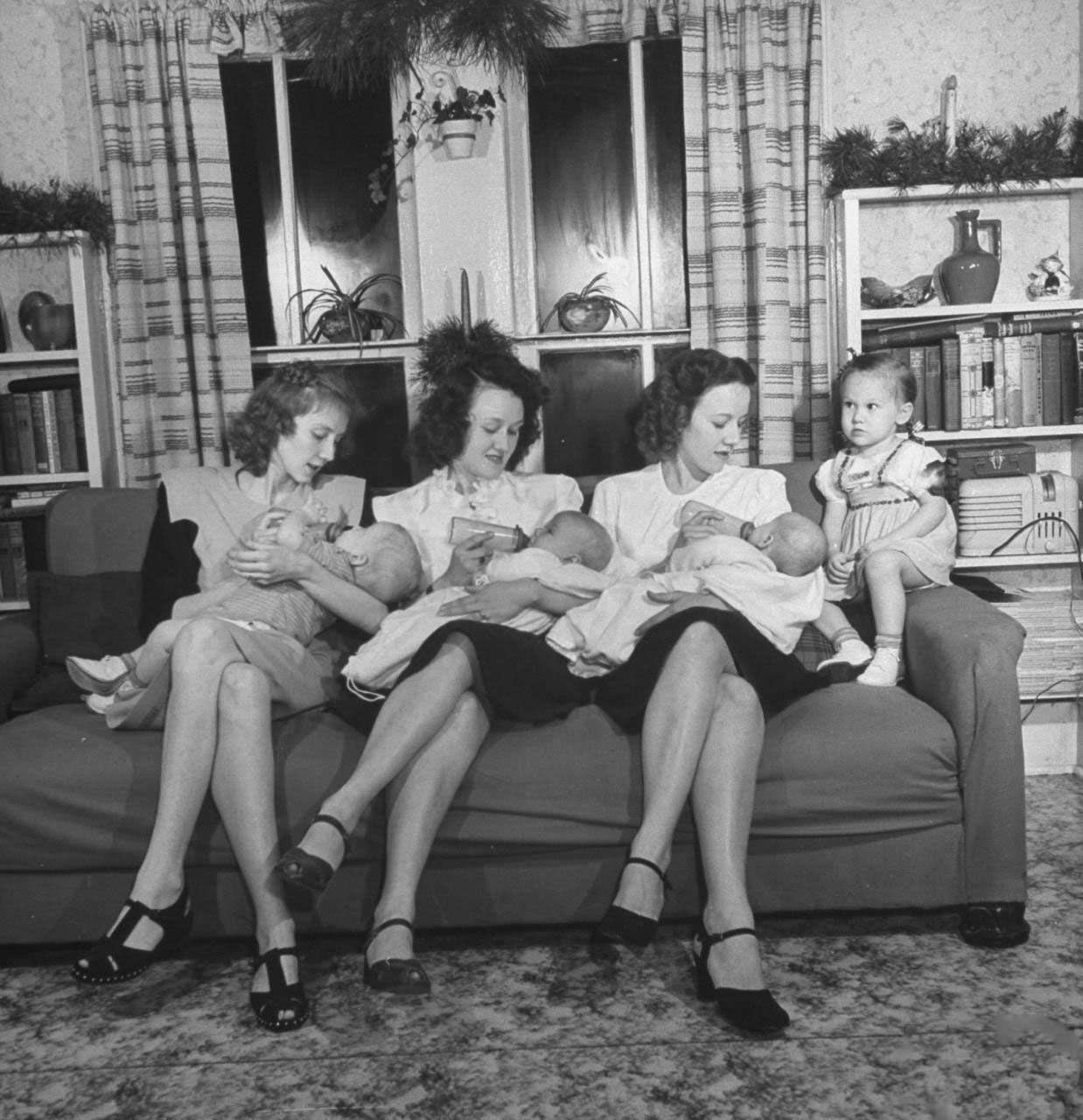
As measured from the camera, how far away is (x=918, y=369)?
3.47 m

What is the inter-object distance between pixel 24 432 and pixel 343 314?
0.98 meters

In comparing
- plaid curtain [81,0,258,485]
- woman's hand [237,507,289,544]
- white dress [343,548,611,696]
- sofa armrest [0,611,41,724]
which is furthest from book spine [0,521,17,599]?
white dress [343,548,611,696]

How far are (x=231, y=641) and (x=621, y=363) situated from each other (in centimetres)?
199

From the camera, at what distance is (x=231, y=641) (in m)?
2.27

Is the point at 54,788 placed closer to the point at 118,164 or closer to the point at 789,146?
the point at 118,164

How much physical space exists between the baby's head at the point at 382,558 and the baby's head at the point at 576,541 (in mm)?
263

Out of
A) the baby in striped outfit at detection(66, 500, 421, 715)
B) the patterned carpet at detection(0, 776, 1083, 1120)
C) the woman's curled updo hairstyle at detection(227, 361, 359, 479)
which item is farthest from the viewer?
the woman's curled updo hairstyle at detection(227, 361, 359, 479)

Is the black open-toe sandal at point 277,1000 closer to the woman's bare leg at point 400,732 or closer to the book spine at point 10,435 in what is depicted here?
the woman's bare leg at point 400,732

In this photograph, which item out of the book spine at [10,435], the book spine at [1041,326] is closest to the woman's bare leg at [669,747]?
the book spine at [1041,326]

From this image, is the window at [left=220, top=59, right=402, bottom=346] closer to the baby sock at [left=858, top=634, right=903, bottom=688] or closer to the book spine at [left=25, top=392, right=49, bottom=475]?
the book spine at [left=25, top=392, right=49, bottom=475]

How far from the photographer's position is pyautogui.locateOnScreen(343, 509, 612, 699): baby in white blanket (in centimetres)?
242

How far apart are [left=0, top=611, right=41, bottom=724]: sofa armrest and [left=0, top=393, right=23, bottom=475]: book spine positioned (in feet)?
3.33

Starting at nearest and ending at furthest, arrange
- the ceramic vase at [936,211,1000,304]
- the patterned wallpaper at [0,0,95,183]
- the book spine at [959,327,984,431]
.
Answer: the book spine at [959,327,984,431]
the ceramic vase at [936,211,1000,304]
the patterned wallpaper at [0,0,95,183]

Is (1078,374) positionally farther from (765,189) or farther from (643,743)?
(643,743)
